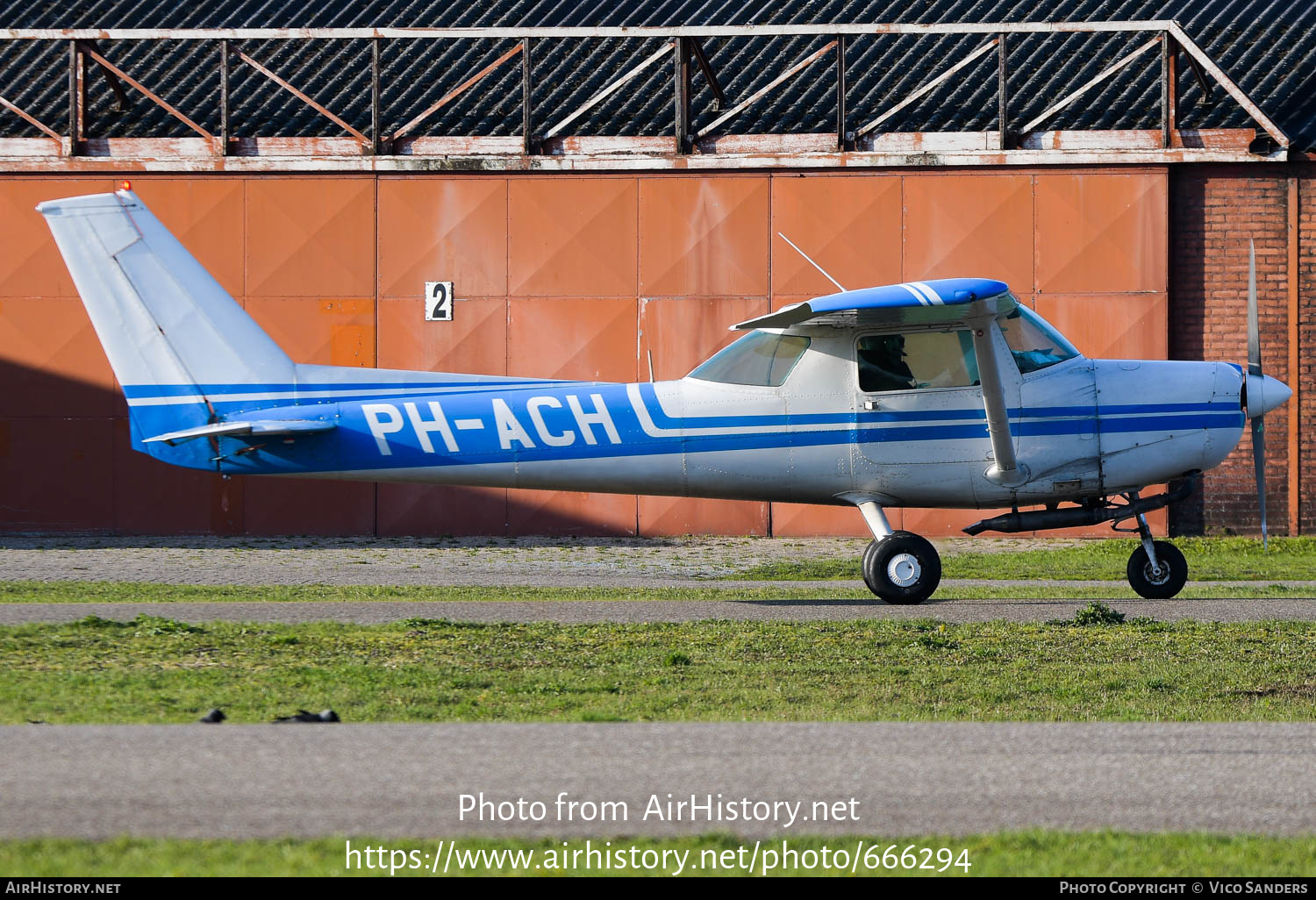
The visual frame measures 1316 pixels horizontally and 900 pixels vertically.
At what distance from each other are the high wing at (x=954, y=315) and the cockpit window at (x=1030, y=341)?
0.47 ft

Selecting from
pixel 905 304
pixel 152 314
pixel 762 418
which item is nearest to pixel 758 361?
pixel 762 418

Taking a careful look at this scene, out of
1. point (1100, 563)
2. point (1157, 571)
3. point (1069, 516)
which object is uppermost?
point (1069, 516)

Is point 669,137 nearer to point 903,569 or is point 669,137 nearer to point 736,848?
point 903,569

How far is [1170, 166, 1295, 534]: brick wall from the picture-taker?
20.6 meters

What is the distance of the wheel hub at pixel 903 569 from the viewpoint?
1195 cm

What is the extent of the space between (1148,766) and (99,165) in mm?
19280

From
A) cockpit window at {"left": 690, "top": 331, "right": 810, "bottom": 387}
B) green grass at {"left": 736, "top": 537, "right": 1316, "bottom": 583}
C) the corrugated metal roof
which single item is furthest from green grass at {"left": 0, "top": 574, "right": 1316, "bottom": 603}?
the corrugated metal roof

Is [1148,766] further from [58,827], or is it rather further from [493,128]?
[493,128]

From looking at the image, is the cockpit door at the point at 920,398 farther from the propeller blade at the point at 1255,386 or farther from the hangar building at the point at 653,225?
the hangar building at the point at 653,225

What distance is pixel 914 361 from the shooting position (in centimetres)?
1205

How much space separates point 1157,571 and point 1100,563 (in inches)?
188

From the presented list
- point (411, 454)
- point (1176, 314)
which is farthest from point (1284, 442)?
point (411, 454)

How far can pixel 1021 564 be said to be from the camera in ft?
54.3

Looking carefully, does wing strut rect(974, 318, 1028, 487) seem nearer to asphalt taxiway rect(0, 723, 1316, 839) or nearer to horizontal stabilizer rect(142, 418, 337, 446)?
asphalt taxiway rect(0, 723, 1316, 839)
